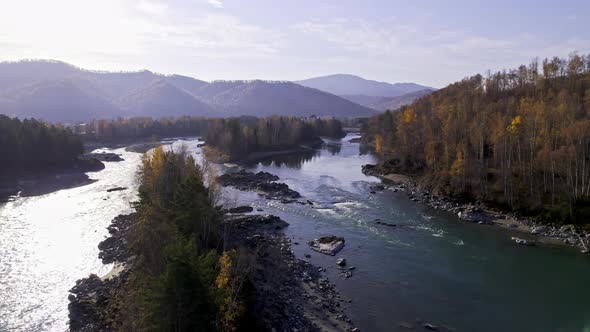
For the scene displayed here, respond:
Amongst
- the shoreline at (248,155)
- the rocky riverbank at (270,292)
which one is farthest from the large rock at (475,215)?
the shoreline at (248,155)

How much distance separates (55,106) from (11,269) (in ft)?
666

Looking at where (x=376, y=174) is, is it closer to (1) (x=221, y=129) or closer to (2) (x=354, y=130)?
(1) (x=221, y=129)

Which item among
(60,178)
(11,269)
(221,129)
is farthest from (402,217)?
(221,129)

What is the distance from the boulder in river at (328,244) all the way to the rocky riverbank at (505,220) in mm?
13359

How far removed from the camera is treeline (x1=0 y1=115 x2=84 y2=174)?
56406 mm

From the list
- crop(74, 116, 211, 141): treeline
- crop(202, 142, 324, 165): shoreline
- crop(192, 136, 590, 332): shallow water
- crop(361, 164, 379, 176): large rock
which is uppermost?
crop(74, 116, 211, 141): treeline

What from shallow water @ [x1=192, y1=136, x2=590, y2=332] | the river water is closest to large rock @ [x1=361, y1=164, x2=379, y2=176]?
the river water

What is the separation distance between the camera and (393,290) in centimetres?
2259

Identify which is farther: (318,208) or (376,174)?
(376,174)

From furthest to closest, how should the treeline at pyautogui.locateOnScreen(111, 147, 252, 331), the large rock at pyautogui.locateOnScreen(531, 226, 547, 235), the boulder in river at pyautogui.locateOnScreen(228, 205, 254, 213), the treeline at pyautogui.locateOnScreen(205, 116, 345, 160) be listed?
the treeline at pyautogui.locateOnScreen(205, 116, 345, 160), the boulder in river at pyautogui.locateOnScreen(228, 205, 254, 213), the large rock at pyautogui.locateOnScreen(531, 226, 547, 235), the treeline at pyautogui.locateOnScreen(111, 147, 252, 331)

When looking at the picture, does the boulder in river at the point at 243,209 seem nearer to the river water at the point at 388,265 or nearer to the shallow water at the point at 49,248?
the river water at the point at 388,265

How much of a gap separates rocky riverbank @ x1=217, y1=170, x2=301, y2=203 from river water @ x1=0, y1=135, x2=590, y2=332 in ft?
6.74

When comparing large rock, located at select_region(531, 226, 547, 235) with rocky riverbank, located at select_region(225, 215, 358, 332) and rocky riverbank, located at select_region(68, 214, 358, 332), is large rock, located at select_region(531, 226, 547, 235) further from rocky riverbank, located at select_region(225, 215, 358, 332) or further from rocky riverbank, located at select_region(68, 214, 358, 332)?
rocky riverbank, located at select_region(68, 214, 358, 332)

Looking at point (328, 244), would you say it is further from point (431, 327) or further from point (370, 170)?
point (370, 170)
